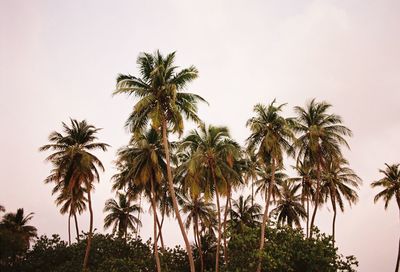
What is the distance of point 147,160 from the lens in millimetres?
26672

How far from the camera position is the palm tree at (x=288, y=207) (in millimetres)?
41625

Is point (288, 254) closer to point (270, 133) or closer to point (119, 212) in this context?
point (270, 133)

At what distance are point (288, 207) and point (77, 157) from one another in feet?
81.8

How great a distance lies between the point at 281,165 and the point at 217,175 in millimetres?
6018

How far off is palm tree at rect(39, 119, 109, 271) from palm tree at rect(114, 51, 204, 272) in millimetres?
8900

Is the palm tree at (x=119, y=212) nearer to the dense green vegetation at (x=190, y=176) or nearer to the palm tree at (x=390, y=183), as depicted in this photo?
the dense green vegetation at (x=190, y=176)

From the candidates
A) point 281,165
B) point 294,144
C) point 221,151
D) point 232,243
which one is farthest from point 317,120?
point 232,243

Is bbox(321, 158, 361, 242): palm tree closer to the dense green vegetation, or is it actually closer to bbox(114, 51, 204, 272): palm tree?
the dense green vegetation

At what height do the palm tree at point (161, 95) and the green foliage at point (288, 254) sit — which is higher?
the palm tree at point (161, 95)

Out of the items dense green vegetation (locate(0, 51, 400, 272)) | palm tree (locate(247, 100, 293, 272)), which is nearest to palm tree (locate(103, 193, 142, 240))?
dense green vegetation (locate(0, 51, 400, 272))

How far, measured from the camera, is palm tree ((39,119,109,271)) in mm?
29859

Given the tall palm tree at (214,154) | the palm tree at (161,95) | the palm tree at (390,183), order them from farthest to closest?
the palm tree at (390,183), the tall palm tree at (214,154), the palm tree at (161,95)

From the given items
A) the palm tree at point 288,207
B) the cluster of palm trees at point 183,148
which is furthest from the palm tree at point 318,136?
the palm tree at point 288,207

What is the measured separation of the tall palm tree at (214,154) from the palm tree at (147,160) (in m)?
2.25
